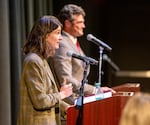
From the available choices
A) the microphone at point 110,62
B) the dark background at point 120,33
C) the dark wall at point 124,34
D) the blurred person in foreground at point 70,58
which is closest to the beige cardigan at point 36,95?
the blurred person in foreground at point 70,58

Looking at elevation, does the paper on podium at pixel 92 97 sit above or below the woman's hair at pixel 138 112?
below

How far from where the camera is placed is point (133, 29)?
231 inches

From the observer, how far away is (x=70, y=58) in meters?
2.95

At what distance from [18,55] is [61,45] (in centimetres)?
74

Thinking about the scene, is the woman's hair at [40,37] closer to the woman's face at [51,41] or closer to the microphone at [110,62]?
the woman's face at [51,41]

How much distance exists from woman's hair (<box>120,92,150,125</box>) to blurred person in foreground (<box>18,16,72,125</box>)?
4.08 ft

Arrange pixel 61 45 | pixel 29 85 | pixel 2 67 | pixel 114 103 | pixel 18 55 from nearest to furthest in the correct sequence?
pixel 29 85, pixel 114 103, pixel 61 45, pixel 2 67, pixel 18 55

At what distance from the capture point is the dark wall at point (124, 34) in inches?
228

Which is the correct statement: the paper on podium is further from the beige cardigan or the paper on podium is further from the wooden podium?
the beige cardigan

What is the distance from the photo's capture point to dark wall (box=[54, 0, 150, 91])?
5781 millimetres

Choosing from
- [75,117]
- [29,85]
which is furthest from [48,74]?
[75,117]

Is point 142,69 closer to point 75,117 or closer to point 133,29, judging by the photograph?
point 133,29

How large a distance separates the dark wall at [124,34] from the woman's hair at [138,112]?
14.8 feet

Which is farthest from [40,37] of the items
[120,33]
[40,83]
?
[120,33]
